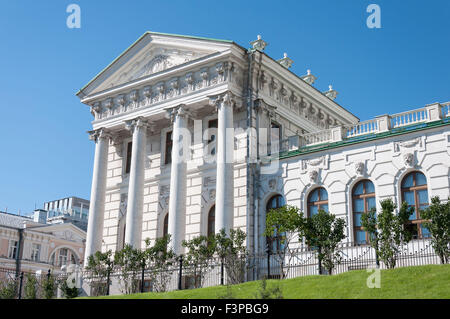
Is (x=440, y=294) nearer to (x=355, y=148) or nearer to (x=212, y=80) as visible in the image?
(x=355, y=148)

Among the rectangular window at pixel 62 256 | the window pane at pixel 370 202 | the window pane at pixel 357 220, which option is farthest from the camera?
the rectangular window at pixel 62 256

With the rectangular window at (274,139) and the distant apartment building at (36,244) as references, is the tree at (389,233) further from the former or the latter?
the distant apartment building at (36,244)

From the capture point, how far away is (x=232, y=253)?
28.3m

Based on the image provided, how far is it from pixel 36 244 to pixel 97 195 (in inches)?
1370

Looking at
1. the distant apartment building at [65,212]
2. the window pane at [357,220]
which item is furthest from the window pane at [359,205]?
the distant apartment building at [65,212]

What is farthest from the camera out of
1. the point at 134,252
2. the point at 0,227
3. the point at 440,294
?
the point at 0,227

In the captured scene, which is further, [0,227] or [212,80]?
[0,227]

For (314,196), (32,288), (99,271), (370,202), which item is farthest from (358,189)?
(32,288)

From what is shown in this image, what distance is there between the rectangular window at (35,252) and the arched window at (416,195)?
52.0m

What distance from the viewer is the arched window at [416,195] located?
26.4 meters
